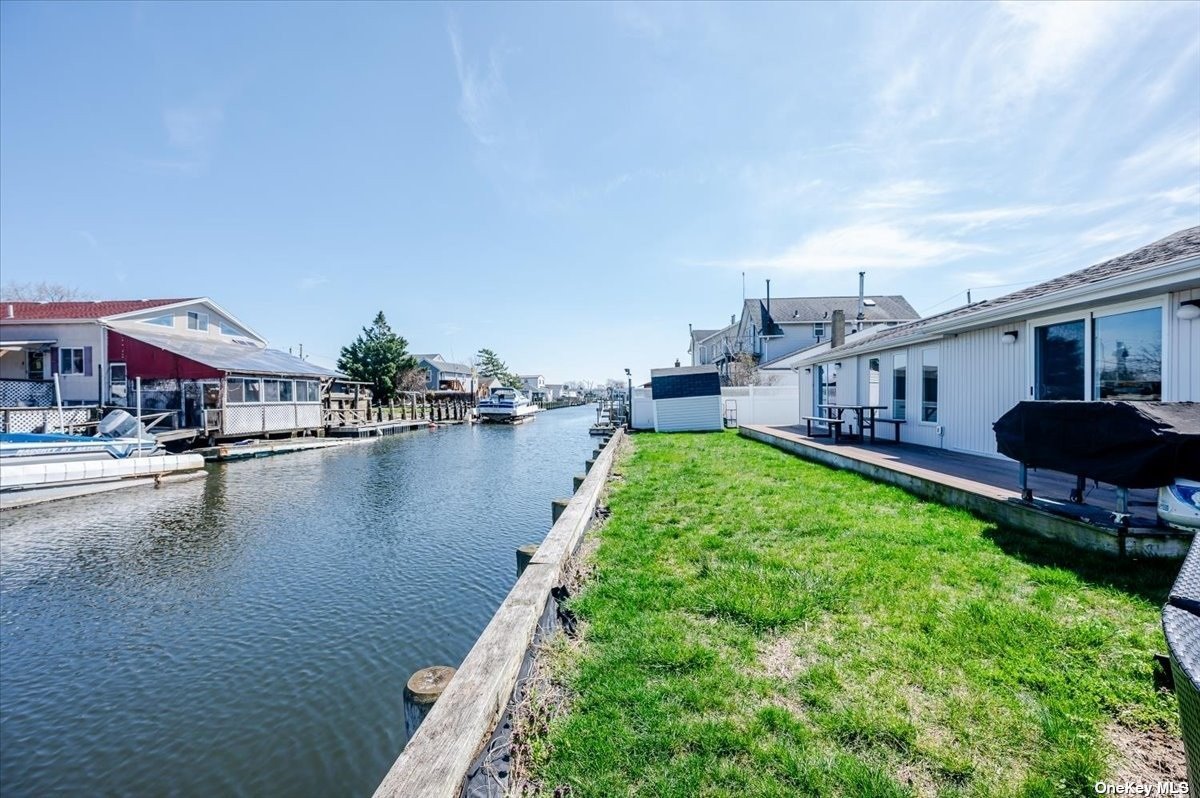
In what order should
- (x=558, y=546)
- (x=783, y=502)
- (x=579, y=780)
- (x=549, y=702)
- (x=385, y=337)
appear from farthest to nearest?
(x=385, y=337), (x=783, y=502), (x=558, y=546), (x=549, y=702), (x=579, y=780)

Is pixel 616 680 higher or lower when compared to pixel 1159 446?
lower

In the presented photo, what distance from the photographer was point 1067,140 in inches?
399

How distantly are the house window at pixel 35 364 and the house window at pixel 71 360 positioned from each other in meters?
0.72

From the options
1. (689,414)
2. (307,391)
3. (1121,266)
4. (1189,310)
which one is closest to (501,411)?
(307,391)

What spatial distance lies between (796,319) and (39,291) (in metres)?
64.2

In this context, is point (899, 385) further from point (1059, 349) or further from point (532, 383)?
point (532, 383)

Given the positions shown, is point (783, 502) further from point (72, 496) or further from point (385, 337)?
point (385, 337)

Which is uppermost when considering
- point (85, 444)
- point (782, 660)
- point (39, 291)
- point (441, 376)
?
point (39, 291)

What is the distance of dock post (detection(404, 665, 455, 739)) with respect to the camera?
259 cm

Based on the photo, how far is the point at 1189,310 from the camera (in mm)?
5418

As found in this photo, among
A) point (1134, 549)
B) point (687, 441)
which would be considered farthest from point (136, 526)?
point (1134, 549)

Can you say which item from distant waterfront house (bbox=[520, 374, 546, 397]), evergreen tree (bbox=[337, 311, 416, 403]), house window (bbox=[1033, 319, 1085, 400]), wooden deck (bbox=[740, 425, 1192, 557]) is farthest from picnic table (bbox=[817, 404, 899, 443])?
distant waterfront house (bbox=[520, 374, 546, 397])

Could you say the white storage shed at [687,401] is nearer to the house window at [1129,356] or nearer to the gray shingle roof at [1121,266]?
the gray shingle roof at [1121,266]

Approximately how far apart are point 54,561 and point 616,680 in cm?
1029
